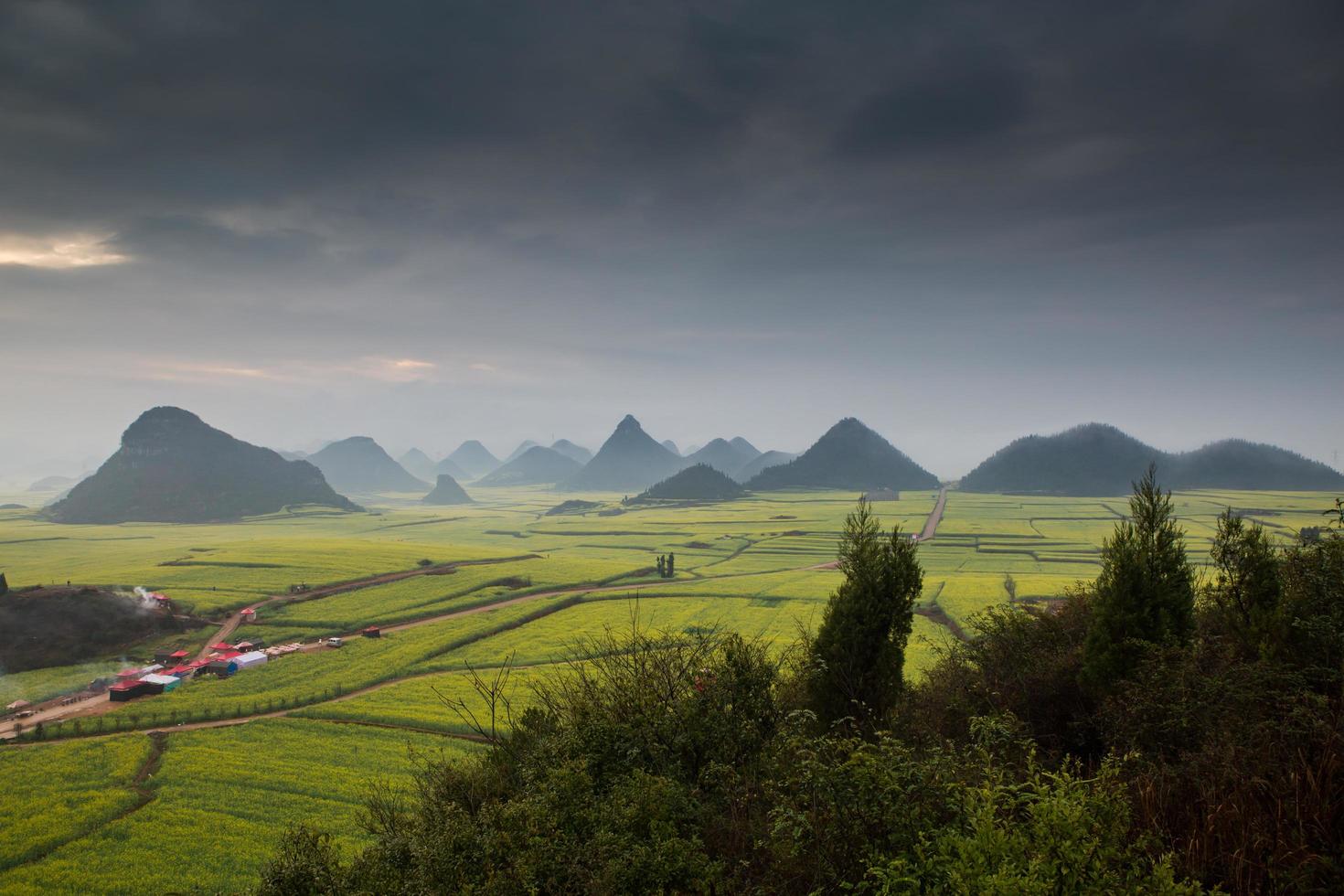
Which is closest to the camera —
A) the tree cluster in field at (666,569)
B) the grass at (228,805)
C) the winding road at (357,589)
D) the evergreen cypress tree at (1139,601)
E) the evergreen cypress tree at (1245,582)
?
the evergreen cypress tree at (1245,582)

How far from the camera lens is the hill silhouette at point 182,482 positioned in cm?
16070

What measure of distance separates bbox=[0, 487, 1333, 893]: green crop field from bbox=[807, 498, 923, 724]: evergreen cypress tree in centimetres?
848

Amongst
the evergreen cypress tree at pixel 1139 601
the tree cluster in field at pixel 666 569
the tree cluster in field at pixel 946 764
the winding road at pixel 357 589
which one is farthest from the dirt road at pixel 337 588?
the evergreen cypress tree at pixel 1139 601

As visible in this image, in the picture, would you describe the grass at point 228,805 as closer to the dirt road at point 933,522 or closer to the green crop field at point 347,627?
the green crop field at point 347,627

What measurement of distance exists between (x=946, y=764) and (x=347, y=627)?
184 ft

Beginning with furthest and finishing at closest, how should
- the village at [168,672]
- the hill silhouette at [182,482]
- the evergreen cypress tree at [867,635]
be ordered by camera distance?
the hill silhouette at [182,482]
the village at [168,672]
the evergreen cypress tree at [867,635]

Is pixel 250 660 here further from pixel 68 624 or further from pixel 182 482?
pixel 182 482

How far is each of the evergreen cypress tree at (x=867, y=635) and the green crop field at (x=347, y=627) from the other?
8.48 metres

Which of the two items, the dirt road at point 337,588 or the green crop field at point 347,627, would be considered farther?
the dirt road at point 337,588

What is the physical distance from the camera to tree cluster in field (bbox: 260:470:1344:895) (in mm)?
7301

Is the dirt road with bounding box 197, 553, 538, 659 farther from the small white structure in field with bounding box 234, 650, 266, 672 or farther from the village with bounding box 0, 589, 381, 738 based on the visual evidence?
the small white structure in field with bounding box 234, 650, 266, 672

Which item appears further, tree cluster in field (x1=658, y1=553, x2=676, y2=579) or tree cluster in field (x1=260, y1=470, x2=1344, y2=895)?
tree cluster in field (x1=658, y1=553, x2=676, y2=579)

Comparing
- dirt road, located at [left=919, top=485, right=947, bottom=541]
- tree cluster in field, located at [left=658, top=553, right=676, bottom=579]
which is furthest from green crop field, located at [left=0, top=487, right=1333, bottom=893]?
dirt road, located at [left=919, top=485, right=947, bottom=541]

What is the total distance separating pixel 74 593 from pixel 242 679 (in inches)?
1110
